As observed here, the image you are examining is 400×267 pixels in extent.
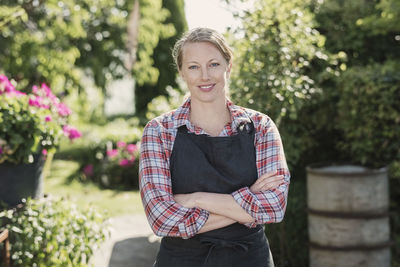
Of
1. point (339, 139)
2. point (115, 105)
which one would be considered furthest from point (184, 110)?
point (115, 105)

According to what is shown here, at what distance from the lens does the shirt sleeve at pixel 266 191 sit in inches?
84.9

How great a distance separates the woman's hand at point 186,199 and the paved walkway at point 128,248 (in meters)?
2.04

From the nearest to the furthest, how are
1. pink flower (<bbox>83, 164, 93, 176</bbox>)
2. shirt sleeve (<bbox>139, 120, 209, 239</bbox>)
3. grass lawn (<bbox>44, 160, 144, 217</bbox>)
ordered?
shirt sleeve (<bbox>139, 120, 209, 239</bbox>), grass lawn (<bbox>44, 160, 144, 217</bbox>), pink flower (<bbox>83, 164, 93, 176</bbox>)

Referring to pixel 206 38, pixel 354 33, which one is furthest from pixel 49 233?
pixel 354 33

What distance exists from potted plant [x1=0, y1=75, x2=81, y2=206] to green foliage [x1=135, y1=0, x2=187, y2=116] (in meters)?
13.2

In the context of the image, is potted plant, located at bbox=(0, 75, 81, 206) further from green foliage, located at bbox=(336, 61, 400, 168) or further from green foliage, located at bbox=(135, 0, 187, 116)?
green foliage, located at bbox=(135, 0, 187, 116)

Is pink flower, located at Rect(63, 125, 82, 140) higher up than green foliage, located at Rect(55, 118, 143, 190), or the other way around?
pink flower, located at Rect(63, 125, 82, 140)

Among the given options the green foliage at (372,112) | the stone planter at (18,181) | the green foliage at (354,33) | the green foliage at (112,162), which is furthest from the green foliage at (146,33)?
the stone planter at (18,181)

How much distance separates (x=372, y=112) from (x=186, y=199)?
343 centimetres

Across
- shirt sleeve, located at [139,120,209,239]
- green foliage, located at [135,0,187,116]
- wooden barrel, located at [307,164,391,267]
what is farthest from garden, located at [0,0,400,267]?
green foliage, located at [135,0,187,116]

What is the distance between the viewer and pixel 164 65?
1727 centimetres

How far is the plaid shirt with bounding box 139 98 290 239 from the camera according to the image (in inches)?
83.4

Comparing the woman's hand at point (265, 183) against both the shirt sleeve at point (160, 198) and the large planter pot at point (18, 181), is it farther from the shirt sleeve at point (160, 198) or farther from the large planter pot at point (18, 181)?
the large planter pot at point (18, 181)

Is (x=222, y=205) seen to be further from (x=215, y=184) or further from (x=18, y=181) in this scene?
(x=18, y=181)
